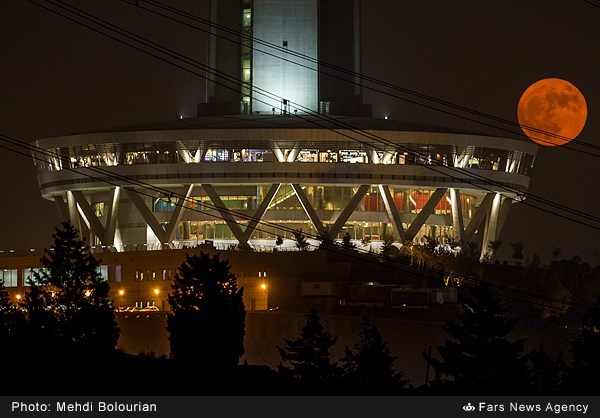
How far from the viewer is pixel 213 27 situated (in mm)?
137375

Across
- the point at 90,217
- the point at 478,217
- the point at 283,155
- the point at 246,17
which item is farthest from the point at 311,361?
the point at 246,17

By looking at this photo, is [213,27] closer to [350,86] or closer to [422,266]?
[350,86]

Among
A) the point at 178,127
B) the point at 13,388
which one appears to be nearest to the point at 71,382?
the point at 13,388

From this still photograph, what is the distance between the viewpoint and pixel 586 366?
68.9m

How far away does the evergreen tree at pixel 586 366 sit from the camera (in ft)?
211

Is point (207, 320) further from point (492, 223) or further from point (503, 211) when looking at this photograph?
point (503, 211)

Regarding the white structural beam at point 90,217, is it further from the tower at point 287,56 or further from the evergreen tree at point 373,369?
the evergreen tree at point 373,369

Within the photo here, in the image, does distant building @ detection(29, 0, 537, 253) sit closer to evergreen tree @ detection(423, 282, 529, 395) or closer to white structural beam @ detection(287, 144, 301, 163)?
white structural beam @ detection(287, 144, 301, 163)

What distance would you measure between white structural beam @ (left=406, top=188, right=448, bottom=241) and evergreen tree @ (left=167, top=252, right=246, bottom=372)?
1760 inches

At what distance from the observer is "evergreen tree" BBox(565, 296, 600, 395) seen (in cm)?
6444

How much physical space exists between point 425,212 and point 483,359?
59503mm

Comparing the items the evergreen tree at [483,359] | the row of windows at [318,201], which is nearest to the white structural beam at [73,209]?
the row of windows at [318,201]

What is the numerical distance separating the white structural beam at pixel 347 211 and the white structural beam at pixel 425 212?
4.54 m

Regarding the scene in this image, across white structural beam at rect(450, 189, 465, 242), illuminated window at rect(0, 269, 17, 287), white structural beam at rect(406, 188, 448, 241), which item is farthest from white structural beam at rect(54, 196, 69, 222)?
white structural beam at rect(450, 189, 465, 242)
